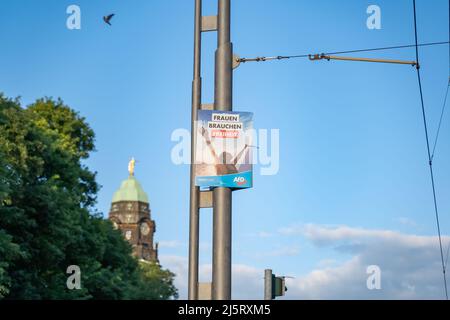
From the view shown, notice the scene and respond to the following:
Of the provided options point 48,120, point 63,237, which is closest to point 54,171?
point 63,237

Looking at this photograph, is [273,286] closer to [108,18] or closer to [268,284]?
[268,284]

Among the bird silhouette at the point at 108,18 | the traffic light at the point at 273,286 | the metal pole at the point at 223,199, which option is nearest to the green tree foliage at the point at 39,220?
the bird silhouette at the point at 108,18

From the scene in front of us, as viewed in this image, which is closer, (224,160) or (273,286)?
(224,160)

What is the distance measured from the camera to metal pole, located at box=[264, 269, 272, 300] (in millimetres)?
12548

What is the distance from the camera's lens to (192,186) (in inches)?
473

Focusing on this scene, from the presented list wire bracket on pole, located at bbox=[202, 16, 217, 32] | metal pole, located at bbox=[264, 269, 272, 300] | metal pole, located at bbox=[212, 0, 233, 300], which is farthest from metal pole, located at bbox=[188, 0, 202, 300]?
metal pole, located at bbox=[264, 269, 272, 300]

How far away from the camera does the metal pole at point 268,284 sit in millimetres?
12548

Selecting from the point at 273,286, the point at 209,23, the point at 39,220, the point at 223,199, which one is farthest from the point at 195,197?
the point at 39,220

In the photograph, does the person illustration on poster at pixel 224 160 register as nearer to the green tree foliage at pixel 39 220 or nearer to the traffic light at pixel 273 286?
the traffic light at pixel 273 286

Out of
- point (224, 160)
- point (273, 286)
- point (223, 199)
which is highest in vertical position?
point (224, 160)

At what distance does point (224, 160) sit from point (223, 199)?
497 millimetres

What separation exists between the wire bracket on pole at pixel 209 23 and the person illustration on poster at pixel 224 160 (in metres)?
1.51

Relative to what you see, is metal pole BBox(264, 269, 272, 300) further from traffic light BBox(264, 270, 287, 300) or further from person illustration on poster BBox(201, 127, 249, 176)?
person illustration on poster BBox(201, 127, 249, 176)

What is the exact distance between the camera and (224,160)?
38.8 ft
